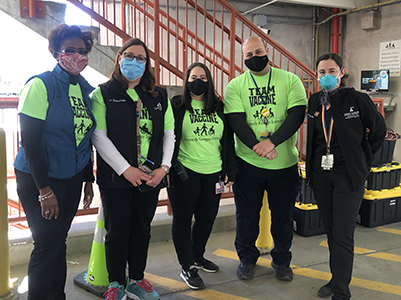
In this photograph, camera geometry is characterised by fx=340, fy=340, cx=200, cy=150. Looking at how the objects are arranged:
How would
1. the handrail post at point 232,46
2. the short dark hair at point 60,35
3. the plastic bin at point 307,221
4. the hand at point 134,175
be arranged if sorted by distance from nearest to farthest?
1. the short dark hair at point 60,35
2. the hand at point 134,175
3. the plastic bin at point 307,221
4. the handrail post at point 232,46

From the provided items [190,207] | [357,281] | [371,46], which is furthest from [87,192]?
[371,46]

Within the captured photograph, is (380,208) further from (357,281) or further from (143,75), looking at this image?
(143,75)

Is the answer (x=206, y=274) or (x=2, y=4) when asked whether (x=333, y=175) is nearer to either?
(x=206, y=274)

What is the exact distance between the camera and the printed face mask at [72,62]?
1.79 m

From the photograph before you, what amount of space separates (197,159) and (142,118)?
515mm

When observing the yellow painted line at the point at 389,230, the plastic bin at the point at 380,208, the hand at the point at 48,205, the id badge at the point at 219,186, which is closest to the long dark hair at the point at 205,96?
the id badge at the point at 219,186

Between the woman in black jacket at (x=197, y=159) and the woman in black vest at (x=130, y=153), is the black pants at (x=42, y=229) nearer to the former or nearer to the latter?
the woman in black vest at (x=130, y=153)

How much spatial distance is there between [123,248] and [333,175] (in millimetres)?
1392

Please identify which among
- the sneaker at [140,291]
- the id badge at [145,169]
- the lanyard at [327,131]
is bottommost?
the sneaker at [140,291]

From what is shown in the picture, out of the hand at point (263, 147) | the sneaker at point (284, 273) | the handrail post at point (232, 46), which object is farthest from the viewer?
the handrail post at point (232, 46)

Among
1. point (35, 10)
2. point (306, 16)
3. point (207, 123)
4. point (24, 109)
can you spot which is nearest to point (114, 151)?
point (24, 109)

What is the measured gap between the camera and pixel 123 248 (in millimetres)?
2109

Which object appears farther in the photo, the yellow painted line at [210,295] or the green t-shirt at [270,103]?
the green t-shirt at [270,103]

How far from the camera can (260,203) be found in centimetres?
264
